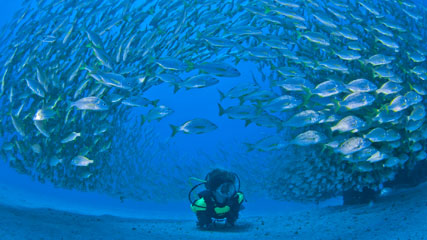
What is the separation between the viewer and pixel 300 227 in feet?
17.2

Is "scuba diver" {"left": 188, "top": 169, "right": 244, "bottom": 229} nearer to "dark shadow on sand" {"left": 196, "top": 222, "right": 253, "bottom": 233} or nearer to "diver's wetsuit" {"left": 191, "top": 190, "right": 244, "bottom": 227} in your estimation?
"diver's wetsuit" {"left": 191, "top": 190, "right": 244, "bottom": 227}

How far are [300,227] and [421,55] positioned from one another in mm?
3997

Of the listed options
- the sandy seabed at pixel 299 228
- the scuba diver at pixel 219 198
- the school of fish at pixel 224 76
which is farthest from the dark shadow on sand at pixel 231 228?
the school of fish at pixel 224 76

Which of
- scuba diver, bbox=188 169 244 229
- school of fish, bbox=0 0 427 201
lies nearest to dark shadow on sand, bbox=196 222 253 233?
scuba diver, bbox=188 169 244 229

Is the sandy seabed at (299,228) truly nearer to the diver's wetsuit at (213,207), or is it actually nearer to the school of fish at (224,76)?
the diver's wetsuit at (213,207)

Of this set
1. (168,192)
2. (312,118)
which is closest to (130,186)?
(168,192)

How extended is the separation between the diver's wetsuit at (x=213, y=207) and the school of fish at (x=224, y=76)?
1145 mm

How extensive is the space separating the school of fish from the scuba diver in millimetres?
814

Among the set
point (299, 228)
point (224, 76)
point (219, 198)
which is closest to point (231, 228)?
point (219, 198)

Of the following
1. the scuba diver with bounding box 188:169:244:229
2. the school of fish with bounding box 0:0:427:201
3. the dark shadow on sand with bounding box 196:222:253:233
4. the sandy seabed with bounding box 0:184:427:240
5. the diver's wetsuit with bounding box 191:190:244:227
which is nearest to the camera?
the sandy seabed with bounding box 0:184:427:240

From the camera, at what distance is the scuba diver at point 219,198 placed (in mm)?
5051

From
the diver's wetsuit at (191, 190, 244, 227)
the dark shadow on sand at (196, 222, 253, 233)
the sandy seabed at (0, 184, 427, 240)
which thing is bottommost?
the sandy seabed at (0, 184, 427, 240)

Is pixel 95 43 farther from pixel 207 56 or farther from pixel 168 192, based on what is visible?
pixel 168 192

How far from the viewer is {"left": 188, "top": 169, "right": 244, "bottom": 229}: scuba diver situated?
16.6 ft
